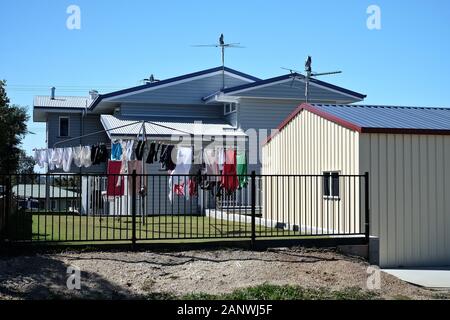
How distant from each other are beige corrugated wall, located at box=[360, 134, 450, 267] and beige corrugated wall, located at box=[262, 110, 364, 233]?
458 millimetres

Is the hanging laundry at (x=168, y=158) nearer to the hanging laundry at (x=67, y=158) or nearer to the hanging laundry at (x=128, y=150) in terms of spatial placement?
the hanging laundry at (x=128, y=150)

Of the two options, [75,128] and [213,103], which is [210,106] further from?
[75,128]

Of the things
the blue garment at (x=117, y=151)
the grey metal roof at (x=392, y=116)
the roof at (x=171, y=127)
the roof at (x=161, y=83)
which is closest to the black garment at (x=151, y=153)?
the blue garment at (x=117, y=151)

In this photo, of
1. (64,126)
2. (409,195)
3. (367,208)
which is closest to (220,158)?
(409,195)

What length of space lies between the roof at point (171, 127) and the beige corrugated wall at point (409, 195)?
10.9 m

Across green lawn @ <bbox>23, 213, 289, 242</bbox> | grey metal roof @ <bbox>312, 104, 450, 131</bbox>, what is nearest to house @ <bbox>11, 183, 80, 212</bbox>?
green lawn @ <bbox>23, 213, 289, 242</bbox>

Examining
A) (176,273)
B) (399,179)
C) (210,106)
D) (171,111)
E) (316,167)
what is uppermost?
(210,106)

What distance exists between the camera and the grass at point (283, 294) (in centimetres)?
919

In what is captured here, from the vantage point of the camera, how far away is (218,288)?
385 inches

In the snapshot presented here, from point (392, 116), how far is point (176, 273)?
776 cm

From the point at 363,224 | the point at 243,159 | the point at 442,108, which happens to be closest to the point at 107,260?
the point at 363,224

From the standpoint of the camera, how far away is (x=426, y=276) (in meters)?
12.1
